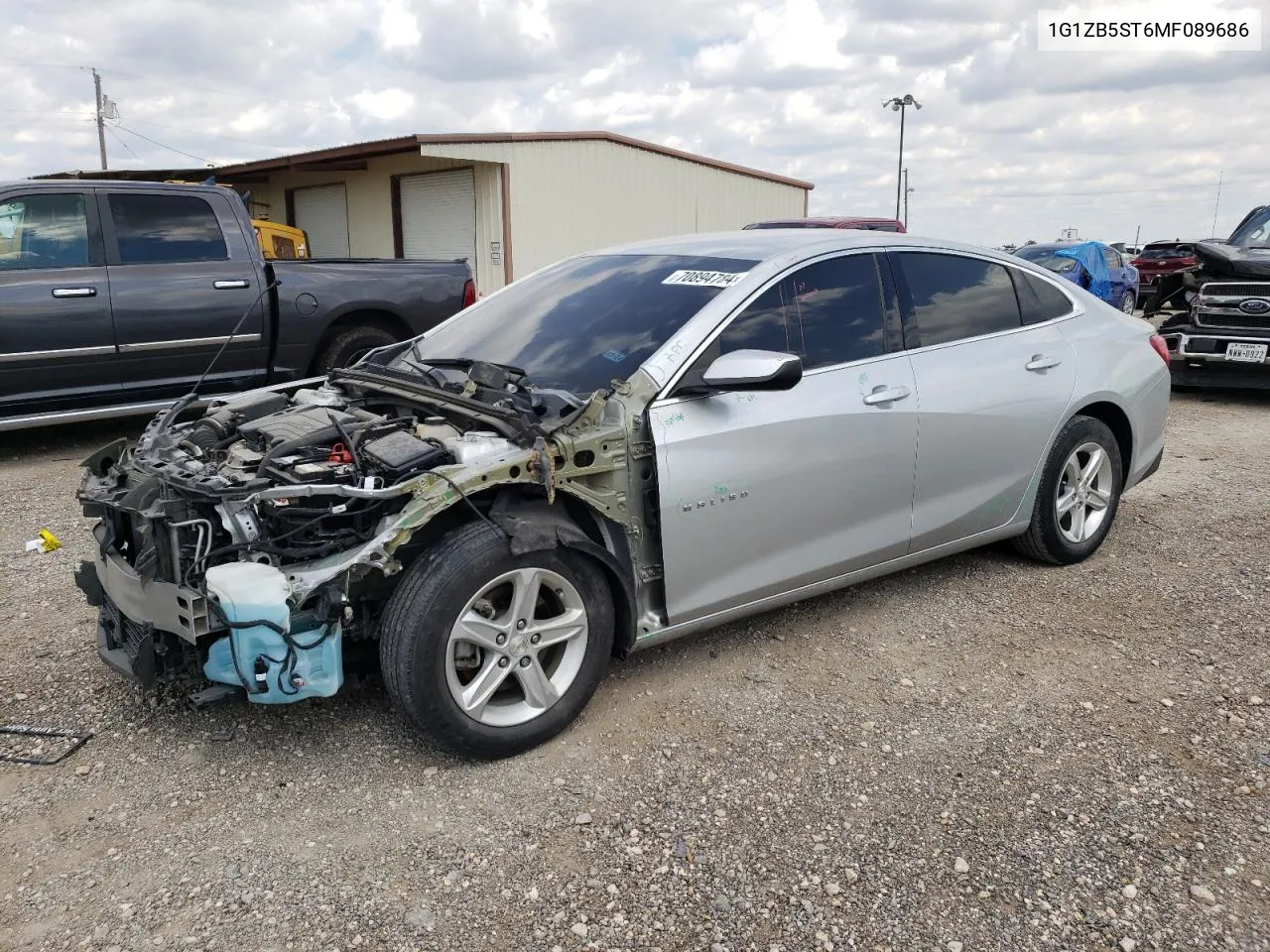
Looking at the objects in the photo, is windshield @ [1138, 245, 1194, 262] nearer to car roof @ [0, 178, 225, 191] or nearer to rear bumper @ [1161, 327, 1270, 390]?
rear bumper @ [1161, 327, 1270, 390]

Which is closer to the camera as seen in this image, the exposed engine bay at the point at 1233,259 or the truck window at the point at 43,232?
the truck window at the point at 43,232

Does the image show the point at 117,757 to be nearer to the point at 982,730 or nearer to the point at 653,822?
the point at 653,822

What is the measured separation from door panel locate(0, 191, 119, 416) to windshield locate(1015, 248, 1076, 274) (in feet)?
45.2

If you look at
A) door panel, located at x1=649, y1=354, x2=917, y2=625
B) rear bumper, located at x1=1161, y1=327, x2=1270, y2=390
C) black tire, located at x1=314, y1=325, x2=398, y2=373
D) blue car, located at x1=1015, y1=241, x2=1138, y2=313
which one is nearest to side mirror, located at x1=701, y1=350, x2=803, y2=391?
door panel, located at x1=649, y1=354, x2=917, y2=625

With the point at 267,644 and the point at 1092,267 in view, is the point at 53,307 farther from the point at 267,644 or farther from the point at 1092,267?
the point at 1092,267

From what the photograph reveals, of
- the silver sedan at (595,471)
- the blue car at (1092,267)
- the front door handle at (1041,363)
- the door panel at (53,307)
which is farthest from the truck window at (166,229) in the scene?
the blue car at (1092,267)

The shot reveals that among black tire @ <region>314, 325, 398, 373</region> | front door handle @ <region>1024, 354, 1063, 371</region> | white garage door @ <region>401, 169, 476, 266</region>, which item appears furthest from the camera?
white garage door @ <region>401, 169, 476, 266</region>

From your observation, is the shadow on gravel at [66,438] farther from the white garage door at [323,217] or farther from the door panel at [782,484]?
the white garage door at [323,217]

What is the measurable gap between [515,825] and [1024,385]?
9.50ft

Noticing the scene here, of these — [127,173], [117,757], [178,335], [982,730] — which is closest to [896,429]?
[982,730]

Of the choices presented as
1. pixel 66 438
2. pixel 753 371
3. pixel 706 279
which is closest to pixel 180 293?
pixel 66 438

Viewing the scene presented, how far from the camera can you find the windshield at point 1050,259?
16625 millimetres

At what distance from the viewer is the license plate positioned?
30.1 feet

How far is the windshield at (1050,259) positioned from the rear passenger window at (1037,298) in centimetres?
1246
